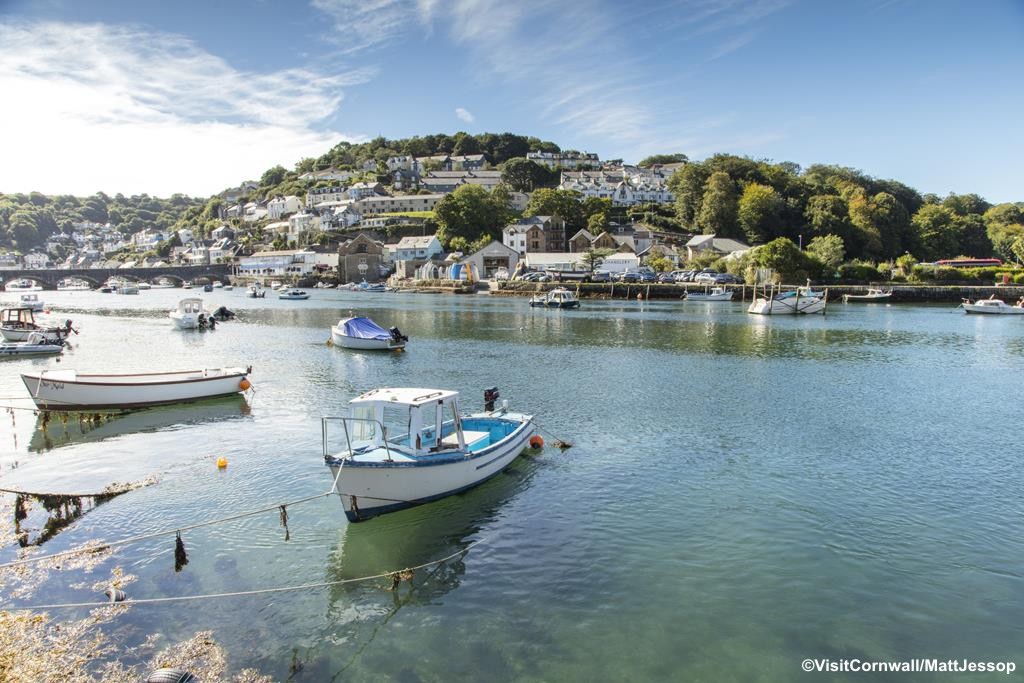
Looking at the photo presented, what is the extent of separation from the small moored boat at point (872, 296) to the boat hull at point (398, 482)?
86.9 m

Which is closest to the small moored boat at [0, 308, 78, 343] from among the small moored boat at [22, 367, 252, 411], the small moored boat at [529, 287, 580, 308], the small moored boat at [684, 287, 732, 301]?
the small moored boat at [22, 367, 252, 411]

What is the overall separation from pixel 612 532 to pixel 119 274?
6161 inches

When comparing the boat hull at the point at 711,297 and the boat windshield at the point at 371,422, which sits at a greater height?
the boat hull at the point at 711,297

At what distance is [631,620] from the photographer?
1023cm

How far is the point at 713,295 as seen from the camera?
8856 centimetres

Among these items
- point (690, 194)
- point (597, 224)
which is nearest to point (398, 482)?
point (597, 224)

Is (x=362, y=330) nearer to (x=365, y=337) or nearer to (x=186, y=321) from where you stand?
(x=365, y=337)

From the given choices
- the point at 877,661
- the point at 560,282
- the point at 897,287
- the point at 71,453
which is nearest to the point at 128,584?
the point at 71,453

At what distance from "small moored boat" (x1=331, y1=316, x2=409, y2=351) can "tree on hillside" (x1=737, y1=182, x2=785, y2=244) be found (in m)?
102

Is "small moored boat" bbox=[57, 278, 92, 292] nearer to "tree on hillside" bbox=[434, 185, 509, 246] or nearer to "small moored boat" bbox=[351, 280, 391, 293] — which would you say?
"small moored boat" bbox=[351, 280, 391, 293]

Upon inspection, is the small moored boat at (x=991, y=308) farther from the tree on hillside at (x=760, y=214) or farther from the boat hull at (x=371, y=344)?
the boat hull at (x=371, y=344)

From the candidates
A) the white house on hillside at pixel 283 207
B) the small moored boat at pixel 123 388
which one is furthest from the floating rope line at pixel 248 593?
the white house on hillside at pixel 283 207

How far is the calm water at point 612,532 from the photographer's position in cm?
961

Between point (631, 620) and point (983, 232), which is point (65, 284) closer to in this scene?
point (631, 620)
